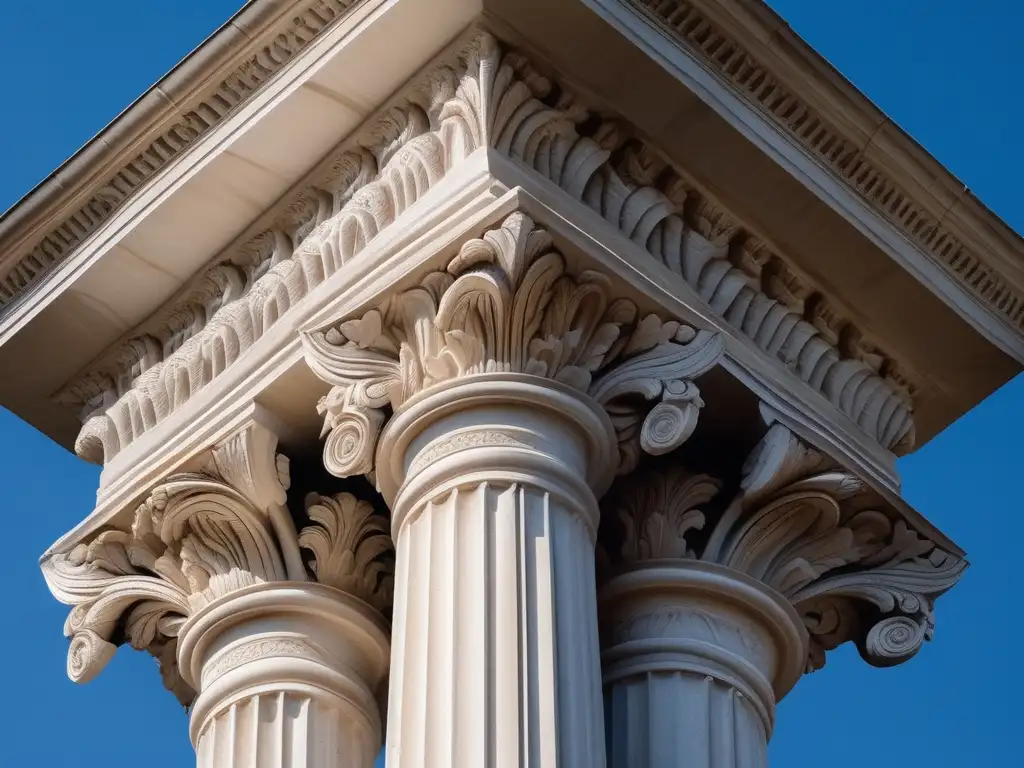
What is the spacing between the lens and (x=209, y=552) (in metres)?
18.7

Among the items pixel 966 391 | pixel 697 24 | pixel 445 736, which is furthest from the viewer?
pixel 966 391

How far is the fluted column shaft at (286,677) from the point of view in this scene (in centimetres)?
1756

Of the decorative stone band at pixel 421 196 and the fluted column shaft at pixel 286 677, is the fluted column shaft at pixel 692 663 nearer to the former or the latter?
the decorative stone band at pixel 421 196

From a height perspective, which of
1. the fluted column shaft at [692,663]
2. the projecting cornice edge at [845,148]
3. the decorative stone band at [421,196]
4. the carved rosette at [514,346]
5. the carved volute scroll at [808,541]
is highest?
the projecting cornice edge at [845,148]

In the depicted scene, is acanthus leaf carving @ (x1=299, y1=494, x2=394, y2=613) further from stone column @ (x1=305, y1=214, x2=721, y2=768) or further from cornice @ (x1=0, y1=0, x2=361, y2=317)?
cornice @ (x1=0, y1=0, x2=361, y2=317)

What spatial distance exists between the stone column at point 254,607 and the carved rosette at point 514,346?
103cm

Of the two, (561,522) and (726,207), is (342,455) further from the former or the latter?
(726,207)

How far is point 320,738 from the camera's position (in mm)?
17594

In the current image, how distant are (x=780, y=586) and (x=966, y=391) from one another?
3.47 metres

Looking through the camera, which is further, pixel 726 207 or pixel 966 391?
pixel 966 391

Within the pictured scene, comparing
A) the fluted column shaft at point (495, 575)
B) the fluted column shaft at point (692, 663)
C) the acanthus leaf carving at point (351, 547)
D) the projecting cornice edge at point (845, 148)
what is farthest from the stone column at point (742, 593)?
the projecting cornice edge at point (845, 148)

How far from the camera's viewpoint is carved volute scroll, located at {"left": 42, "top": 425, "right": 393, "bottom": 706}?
18422mm

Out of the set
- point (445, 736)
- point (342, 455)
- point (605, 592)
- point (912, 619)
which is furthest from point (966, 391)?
point (445, 736)

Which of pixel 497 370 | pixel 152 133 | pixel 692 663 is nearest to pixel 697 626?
pixel 692 663
